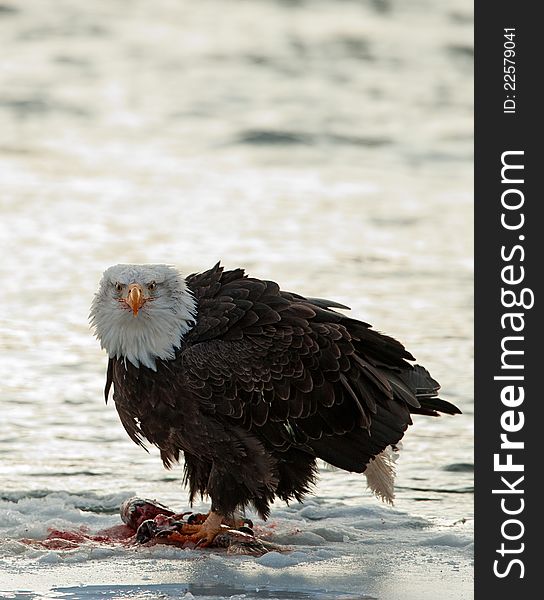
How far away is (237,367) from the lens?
22.8 ft

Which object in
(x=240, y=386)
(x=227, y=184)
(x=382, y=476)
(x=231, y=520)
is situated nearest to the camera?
(x=240, y=386)

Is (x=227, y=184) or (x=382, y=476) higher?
(x=227, y=184)

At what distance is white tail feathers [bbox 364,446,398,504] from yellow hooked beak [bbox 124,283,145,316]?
55.6 inches

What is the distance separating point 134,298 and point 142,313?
0.17 meters

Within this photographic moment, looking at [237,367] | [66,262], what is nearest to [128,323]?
[237,367]

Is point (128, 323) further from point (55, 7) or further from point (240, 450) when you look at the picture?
point (55, 7)

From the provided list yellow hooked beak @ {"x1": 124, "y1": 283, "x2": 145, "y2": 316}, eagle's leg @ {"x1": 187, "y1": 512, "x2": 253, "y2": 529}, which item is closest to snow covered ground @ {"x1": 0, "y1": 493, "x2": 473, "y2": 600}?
eagle's leg @ {"x1": 187, "y1": 512, "x2": 253, "y2": 529}

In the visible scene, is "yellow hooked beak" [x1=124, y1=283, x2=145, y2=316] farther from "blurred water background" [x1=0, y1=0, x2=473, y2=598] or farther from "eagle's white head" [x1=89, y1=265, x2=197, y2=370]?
"blurred water background" [x1=0, y1=0, x2=473, y2=598]

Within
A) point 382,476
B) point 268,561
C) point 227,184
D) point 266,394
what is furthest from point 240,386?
point 227,184

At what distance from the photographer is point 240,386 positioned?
695 centimetres

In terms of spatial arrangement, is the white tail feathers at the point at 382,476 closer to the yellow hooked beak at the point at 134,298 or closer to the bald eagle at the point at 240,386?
the bald eagle at the point at 240,386

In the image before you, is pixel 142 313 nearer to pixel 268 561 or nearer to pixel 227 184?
pixel 268 561

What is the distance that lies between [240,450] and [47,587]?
1250mm

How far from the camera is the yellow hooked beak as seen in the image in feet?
23.0
